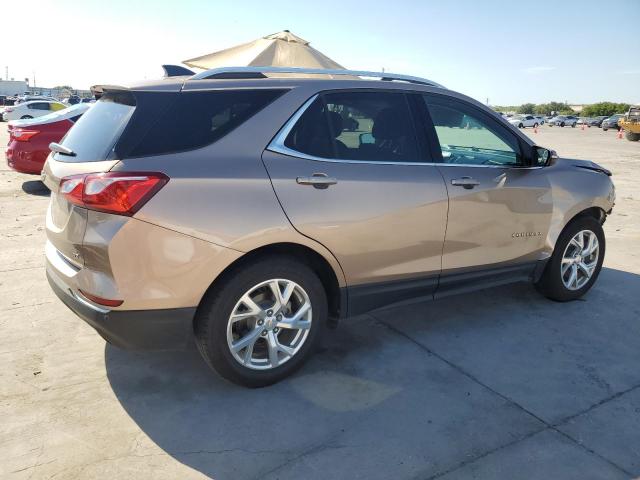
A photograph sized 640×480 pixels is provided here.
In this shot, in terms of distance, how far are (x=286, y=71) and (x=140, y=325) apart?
179cm

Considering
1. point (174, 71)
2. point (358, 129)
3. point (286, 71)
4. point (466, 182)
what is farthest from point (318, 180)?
point (174, 71)

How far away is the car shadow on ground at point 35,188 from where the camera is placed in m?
8.84

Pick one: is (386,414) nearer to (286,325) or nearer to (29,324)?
(286,325)

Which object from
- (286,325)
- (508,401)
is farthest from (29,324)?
(508,401)

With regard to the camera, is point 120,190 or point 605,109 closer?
point 120,190

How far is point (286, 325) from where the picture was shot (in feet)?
10.1

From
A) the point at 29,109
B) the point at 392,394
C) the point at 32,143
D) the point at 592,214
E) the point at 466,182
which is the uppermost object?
the point at 466,182

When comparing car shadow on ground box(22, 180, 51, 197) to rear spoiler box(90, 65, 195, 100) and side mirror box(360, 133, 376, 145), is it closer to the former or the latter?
rear spoiler box(90, 65, 195, 100)

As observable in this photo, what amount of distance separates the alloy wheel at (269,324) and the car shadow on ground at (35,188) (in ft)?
23.5

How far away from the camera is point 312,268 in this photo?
10.5 ft

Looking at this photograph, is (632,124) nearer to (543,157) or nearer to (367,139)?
(543,157)

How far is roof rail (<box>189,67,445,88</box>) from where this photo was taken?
3027 millimetres

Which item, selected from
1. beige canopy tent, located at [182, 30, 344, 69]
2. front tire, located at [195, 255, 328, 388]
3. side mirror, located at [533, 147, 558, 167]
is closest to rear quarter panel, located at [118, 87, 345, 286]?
front tire, located at [195, 255, 328, 388]

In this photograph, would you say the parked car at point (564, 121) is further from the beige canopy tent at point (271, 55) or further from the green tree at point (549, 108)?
the beige canopy tent at point (271, 55)
